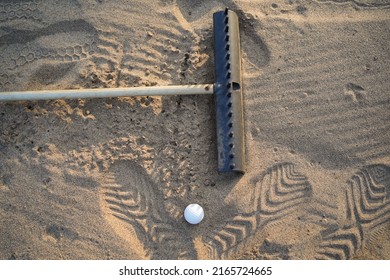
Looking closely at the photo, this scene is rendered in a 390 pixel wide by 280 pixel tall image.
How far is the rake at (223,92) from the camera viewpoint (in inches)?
110

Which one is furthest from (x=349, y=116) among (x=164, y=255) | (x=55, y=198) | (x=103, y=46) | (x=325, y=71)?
(x=55, y=198)

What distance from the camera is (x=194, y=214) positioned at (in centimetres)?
282

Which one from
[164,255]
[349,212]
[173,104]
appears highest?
[173,104]

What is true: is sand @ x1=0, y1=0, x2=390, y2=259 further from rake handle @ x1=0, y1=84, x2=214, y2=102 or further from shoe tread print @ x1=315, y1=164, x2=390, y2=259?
rake handle @ x1=0, y1=84, x2=214, y2=102

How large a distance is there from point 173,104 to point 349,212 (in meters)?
1.50

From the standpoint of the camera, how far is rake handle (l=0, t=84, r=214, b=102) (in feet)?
9.45

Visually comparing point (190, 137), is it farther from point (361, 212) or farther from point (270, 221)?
point (361, 212)

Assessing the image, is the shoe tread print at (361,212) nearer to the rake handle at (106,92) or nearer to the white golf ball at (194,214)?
the white golf ball at (194,214)

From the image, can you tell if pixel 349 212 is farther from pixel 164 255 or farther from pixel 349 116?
pixel 164 255

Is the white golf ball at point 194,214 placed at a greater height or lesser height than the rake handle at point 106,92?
lesser

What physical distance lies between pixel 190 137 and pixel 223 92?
42 centimetres

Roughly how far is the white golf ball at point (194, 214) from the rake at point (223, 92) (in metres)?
0.32

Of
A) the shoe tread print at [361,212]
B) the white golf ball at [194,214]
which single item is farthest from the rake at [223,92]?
the shoe tread print at [361,212]

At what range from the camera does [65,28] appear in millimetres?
3197
